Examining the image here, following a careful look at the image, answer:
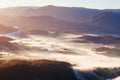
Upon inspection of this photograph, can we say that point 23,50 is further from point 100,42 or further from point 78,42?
point 100,42

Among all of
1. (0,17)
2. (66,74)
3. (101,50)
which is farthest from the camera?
(0,17)

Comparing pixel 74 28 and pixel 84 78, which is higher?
pixel 84 78

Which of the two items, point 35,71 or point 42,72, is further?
point 42,72

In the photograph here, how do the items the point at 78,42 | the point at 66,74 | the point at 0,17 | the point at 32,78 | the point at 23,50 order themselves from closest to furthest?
1. the point at 32,78
2. the point at 66,74
3. the point at 23,50
4. the point at 78,42
5. the point at 0,17

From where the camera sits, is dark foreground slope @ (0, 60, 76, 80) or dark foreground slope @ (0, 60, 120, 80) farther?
dark foreground slope @ (0, 60, 120, 80)

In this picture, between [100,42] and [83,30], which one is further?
[83,30]

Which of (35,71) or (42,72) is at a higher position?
(35,71)

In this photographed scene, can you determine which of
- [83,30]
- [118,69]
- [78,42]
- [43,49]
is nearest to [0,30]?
[78,42]

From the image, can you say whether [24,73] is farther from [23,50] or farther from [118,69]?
[23,50]

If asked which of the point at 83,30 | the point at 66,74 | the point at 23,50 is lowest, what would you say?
the point at 83,30

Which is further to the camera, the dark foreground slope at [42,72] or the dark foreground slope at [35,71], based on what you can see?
the dark foreground slope at [42,72]
